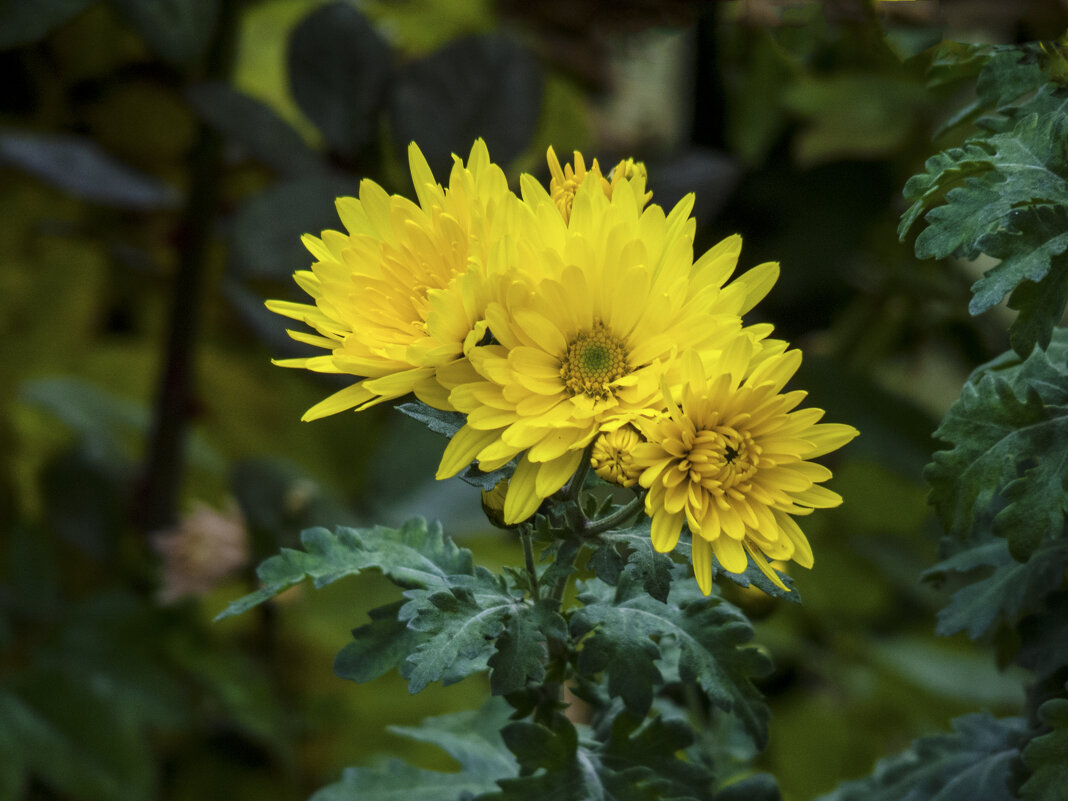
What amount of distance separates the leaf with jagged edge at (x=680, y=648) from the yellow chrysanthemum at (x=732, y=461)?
67mm

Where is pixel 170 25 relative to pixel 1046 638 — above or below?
above

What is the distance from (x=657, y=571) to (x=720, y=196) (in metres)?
0.85

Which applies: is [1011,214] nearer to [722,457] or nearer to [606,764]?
[722,457]

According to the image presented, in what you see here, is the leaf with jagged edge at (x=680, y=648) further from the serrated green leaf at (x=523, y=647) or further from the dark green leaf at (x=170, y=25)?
the dark green leaf at (x=170, y=25)

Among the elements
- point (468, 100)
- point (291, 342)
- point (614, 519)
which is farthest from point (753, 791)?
point (468, 100)

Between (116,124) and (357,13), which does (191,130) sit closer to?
(116,124)

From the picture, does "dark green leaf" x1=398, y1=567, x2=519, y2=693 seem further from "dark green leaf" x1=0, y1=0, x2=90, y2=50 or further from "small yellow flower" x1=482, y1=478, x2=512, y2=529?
"dark green leaf" x1=0, y1=0, x2=90, y2=50

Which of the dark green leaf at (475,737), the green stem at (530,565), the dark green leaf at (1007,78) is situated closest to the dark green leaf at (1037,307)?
the dark green leaf at (1007,78)

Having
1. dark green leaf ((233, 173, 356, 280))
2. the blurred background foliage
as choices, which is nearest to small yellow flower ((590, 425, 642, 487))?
the blurred background foliage

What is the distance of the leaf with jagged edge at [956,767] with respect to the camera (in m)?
0.50

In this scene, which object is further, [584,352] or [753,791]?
[753,791]

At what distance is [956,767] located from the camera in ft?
1.71

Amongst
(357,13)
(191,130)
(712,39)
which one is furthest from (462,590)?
(712,39)

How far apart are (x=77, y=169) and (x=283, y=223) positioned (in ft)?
1.04
